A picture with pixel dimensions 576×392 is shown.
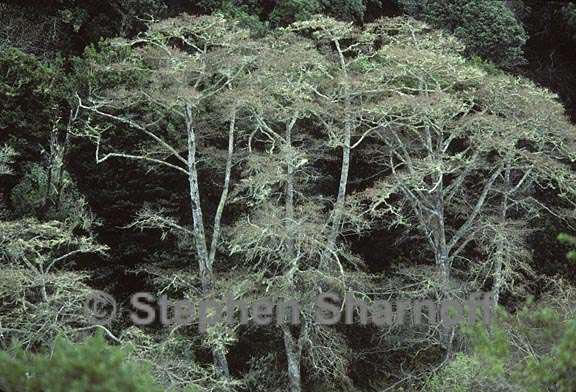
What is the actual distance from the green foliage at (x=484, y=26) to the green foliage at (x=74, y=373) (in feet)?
55.9

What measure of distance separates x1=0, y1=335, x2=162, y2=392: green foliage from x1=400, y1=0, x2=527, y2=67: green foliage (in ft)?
55.9

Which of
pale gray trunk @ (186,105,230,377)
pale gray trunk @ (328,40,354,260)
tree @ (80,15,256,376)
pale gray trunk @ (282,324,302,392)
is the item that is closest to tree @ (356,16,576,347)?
pale gray trunk @ (328,40,354,260)

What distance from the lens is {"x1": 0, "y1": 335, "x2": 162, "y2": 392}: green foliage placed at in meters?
5.04

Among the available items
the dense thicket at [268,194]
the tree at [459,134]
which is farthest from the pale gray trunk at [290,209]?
the tree at [459,134]

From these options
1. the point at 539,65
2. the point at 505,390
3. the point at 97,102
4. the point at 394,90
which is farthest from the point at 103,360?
the point at 539,65

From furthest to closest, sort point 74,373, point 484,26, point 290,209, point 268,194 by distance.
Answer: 1. point 484,26
2. point 268,194
3. point 290,209
4. point 74,373

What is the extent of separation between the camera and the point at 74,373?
5141 mm

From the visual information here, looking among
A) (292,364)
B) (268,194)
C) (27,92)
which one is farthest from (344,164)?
(27,92)

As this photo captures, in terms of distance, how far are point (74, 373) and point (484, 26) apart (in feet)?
58.8

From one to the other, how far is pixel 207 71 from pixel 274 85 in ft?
5.01

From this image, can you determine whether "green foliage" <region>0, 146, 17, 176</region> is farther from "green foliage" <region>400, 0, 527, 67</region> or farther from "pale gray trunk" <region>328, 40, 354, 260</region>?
"green foliage" <region>400, 0, 527, 67</region>

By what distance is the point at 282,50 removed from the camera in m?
14.0

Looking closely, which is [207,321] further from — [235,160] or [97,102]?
[97,102]

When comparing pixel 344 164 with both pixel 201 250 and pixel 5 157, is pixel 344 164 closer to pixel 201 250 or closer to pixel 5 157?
pixel 201 250
